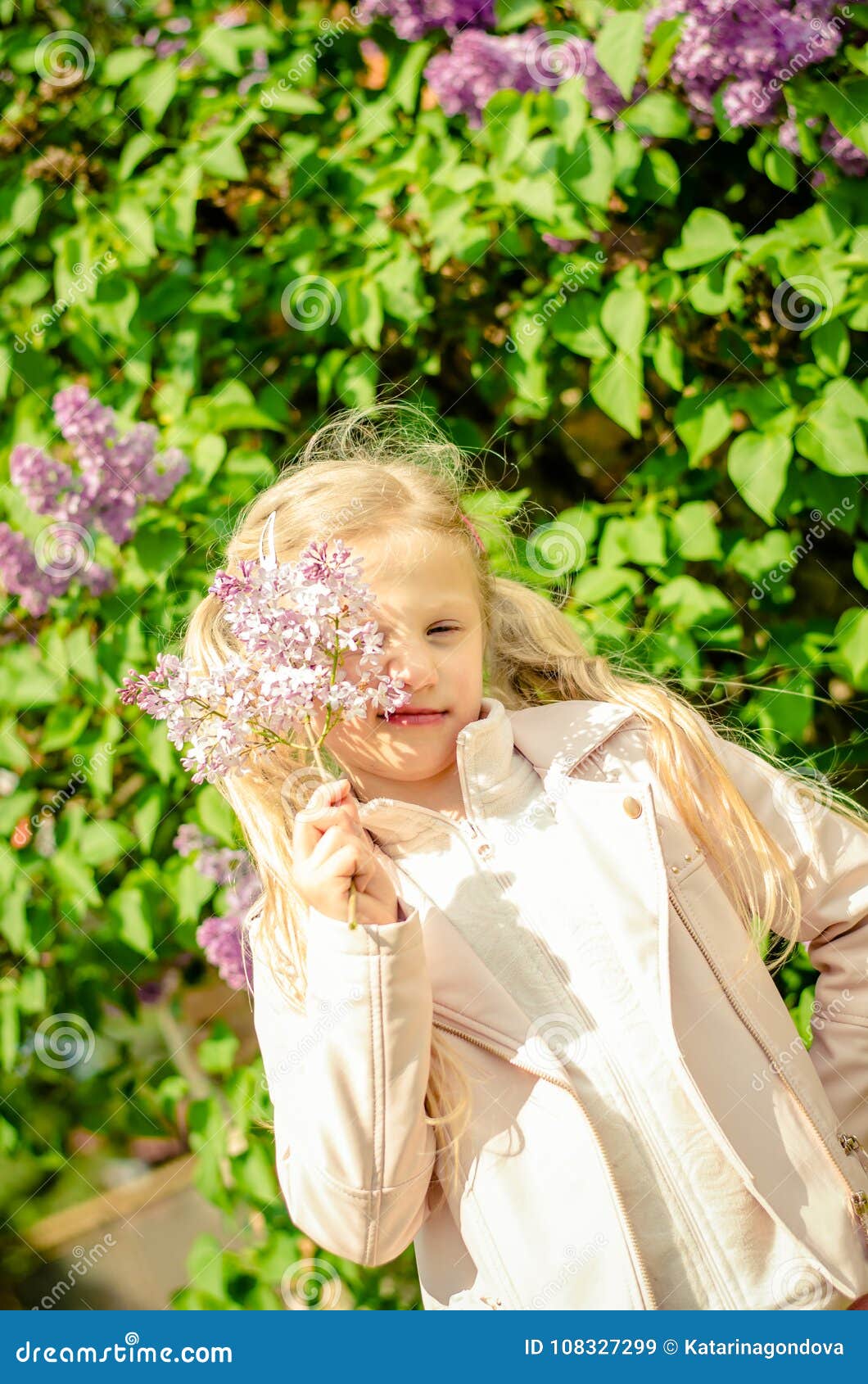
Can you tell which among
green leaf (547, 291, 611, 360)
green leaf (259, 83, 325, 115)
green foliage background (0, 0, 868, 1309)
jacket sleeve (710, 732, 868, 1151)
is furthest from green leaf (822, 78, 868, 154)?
jacket sleeve (710, 732, 868, 1151)

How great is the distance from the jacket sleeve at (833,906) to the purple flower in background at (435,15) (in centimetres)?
138

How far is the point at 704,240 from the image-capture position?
79.0 inches

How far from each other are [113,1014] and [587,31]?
215 centimetres

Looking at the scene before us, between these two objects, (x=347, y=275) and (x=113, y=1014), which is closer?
(x=347, y=275)

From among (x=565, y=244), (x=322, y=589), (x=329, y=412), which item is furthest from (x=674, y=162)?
(x=322, y=589)

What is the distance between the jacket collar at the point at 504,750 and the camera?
147 cm

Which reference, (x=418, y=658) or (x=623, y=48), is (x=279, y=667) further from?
(x=623, y=48)

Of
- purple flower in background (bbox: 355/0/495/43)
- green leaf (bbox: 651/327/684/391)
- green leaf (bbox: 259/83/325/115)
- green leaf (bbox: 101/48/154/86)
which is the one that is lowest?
green leaf (bbox: 101/48/154/86)

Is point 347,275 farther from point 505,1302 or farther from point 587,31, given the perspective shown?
point 505,1302

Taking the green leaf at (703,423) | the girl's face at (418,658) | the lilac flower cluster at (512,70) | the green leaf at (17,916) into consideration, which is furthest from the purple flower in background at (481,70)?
the green leaf at (17,916)

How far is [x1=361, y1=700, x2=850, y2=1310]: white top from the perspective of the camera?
1.33m

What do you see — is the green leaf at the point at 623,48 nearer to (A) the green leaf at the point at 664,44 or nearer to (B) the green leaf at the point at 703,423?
(A) the green leaf at the point at 664,44

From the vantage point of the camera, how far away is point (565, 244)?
83.5 inches

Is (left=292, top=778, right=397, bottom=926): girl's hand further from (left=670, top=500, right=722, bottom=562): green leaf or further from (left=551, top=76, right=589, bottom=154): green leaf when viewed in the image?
(left=551, top=76, right=589, bottom=154): green leaf
